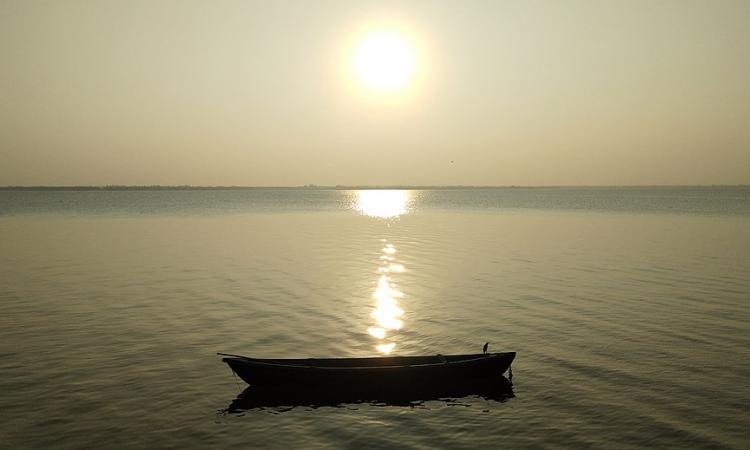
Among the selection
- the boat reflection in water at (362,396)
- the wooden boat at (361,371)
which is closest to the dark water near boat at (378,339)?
the boat reflection in water at (362,396)

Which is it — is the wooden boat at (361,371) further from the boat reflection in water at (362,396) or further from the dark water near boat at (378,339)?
the dark water near boat at (378,339)

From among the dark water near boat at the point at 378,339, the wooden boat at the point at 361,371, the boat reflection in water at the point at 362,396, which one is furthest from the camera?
the wooden boat at the point at 361,371

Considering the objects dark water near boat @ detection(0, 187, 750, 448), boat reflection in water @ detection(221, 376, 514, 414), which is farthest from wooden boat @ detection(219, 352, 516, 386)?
dark water near boat @ detection(0, 187, 750, 448)

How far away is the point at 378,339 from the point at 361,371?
20.8 ft

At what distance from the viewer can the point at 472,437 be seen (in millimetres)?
15719

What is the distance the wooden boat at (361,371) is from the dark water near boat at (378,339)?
0.99 meters

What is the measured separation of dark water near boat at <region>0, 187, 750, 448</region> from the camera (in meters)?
16.0

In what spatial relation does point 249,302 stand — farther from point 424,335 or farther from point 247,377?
point 247,377

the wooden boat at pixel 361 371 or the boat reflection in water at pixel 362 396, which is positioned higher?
the wooden boat at pixel 361 371

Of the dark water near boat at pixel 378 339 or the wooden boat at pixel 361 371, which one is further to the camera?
the wooden boat at pixel 361 371

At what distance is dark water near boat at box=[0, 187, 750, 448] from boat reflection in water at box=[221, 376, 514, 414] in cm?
26

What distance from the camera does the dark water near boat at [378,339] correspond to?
16016 mm

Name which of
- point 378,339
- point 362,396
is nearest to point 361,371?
point 362,396

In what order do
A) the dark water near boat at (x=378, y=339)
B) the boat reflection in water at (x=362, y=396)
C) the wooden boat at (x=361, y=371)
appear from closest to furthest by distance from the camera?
the dark water near boat at (x=378, y=339), the boat reflection in water at (x=362, y=396), the wooden boat at (x=361, y=371)
